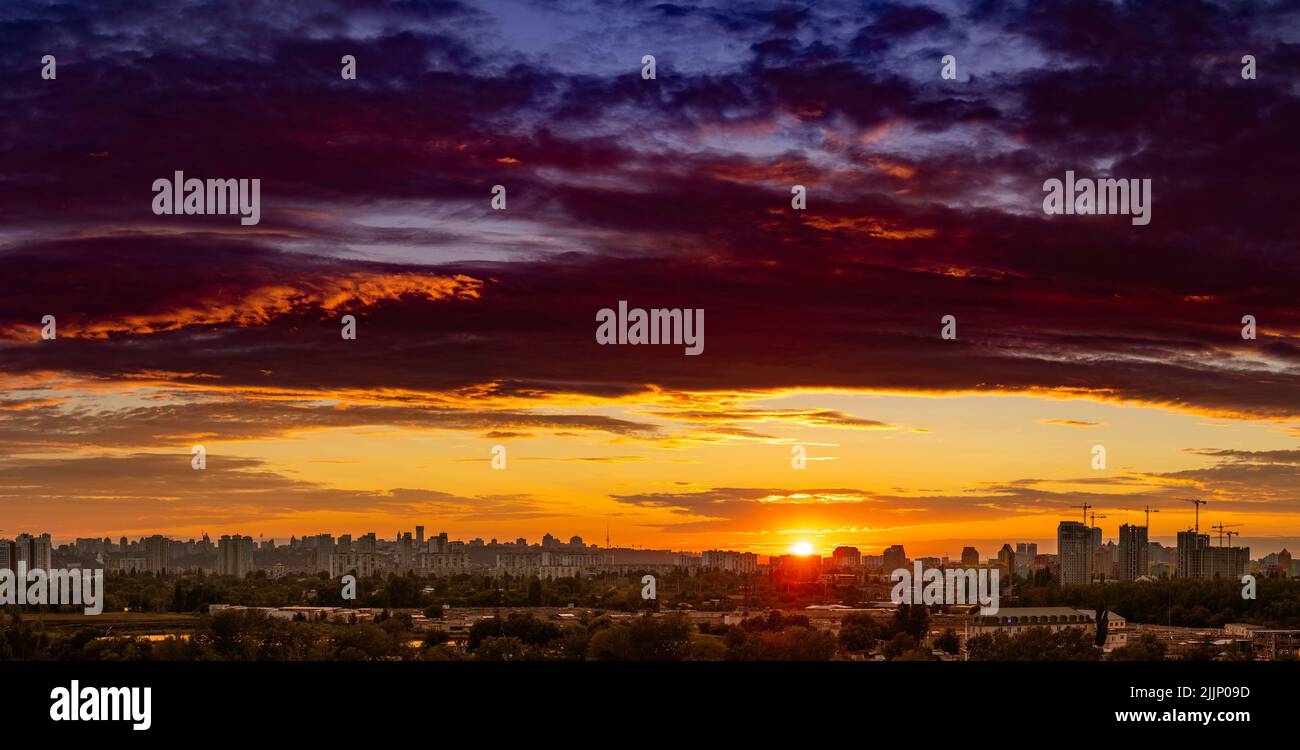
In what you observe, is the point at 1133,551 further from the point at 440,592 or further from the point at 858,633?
the point at 440,592

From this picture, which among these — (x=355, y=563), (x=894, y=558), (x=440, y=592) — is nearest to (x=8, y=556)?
(x=440, y=592)

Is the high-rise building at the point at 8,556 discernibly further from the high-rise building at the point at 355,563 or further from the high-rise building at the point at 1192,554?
the high-rise building at the point at 1192,554

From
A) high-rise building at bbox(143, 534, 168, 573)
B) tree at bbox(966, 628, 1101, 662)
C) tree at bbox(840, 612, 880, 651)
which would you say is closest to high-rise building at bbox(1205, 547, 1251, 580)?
tree at bbox(966, 628, 1101, 662)

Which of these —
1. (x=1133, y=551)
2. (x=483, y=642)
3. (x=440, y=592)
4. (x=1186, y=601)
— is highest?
(x=1133, y=551)
